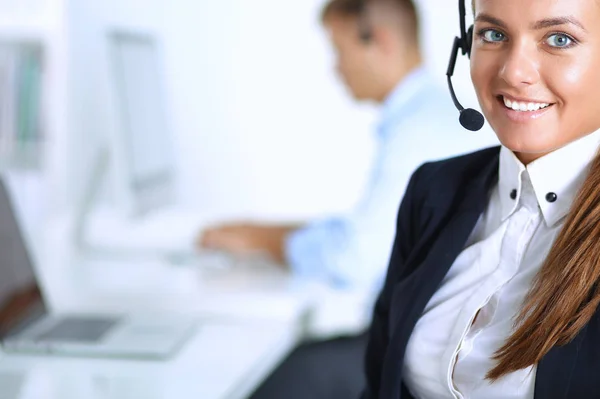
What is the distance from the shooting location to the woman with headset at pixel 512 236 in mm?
1010

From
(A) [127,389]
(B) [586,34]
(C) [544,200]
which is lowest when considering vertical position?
(A) [127,389]

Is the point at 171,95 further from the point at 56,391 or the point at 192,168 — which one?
the point at 56,391

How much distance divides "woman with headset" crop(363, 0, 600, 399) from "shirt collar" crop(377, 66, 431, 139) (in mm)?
1049

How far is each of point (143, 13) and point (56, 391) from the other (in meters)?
2.21

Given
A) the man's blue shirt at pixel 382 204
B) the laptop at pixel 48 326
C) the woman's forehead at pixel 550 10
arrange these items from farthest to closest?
the man's blue shirt at pixel 382 204
the laptop at pixel 48 326
the woman's forehead at pixel 550 10

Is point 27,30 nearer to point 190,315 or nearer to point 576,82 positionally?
point 190,315

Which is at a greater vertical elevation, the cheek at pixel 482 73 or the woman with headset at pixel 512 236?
the cheek at pixel 482 73

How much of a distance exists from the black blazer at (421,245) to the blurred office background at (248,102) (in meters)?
1.96

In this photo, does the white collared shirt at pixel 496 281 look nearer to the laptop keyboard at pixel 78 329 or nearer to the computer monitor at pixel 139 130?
the laptop keyboard at pixel 78 329

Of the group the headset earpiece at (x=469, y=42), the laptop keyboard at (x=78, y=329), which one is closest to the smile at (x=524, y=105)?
the headset earpiece at (x=469, y=42)

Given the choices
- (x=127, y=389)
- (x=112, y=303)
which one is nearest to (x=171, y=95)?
(x=112, y=303)

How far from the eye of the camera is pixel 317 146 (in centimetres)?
340

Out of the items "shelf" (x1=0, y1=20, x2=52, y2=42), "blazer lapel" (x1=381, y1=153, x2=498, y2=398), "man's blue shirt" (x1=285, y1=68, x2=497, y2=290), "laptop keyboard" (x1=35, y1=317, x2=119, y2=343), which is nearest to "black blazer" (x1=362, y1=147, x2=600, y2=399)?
"blazer lapel" (x1=381, y1=153, x2=498, y2=398)

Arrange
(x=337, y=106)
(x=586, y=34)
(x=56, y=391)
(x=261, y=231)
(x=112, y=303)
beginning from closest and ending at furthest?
(x=586, y=34) → (x=56, y=391) → (x=112, y=303) → (x=261, y=231) → (x=337, y=106)
